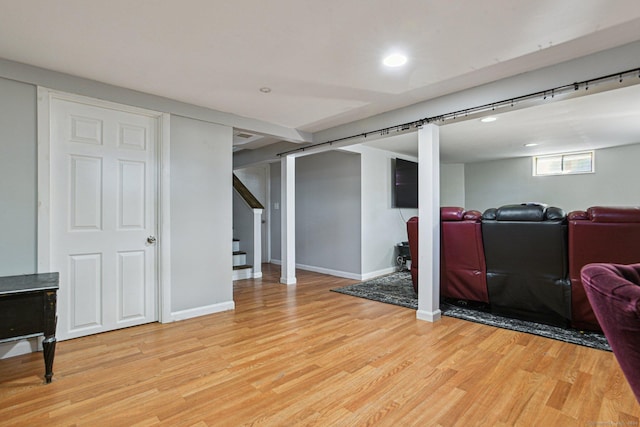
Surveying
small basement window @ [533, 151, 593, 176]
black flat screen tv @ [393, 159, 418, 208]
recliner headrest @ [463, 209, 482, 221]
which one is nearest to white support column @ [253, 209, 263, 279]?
black flat screen tv @ [393, 159, 418, 208]

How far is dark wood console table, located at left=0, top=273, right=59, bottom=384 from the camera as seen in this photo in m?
2.04

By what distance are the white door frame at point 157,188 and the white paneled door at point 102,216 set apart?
0.16 feet

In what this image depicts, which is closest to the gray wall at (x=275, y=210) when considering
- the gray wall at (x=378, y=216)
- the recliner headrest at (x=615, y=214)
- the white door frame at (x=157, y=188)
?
the gray wall at (x=378, y=216)

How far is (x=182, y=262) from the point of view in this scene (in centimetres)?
340

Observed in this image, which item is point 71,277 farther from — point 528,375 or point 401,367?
point 528,375

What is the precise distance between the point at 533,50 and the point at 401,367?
2.44 metres

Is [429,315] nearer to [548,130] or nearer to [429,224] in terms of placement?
[429,224]

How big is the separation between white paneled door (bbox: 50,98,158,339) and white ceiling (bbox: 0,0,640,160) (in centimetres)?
46

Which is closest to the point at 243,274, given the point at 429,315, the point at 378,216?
the point at 378,216

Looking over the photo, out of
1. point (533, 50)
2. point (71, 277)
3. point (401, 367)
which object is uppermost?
point (533, 50)

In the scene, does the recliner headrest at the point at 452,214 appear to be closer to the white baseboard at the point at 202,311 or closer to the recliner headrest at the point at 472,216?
A: the recliner headrest at the point at 472,216

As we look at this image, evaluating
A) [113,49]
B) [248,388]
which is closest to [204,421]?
[248,388]

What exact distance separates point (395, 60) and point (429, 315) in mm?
2420

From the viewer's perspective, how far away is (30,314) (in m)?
2.11
